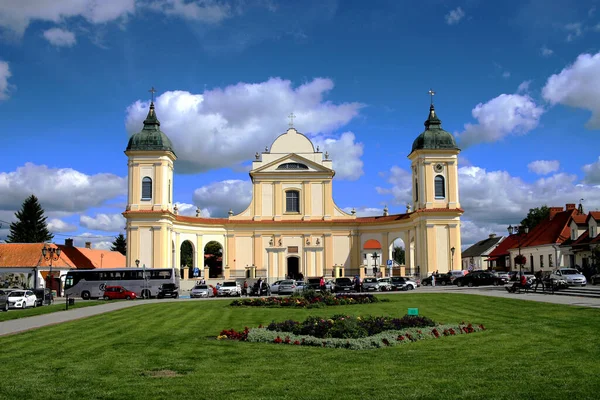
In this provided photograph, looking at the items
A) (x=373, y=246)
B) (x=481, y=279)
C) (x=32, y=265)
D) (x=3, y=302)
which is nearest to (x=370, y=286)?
(x=481, y=279)

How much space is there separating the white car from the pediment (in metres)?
31.4

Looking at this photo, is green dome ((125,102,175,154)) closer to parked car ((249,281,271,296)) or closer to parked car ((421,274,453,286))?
parked car ((249,281,271,296))

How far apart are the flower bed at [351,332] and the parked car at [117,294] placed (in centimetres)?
3211

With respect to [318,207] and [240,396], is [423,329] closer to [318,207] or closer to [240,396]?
[240,396]

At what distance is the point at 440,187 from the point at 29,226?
177 ft

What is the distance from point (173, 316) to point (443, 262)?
1568 inches

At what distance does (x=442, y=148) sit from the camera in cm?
6291

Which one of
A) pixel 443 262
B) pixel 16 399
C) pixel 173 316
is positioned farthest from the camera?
pixel 443 262

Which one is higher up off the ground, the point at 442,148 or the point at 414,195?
the point at 442,148

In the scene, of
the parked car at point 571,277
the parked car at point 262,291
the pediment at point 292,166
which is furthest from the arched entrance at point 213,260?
the parked car at point 571,277

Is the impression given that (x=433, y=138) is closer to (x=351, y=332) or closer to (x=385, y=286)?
(x=385, y=286)

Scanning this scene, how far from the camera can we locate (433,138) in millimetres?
63531

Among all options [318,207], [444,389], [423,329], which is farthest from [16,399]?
[318,207]

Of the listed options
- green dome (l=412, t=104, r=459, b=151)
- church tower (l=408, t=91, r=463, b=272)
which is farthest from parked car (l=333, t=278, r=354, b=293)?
green dome (l=412, t=104, r=459, b=151)
